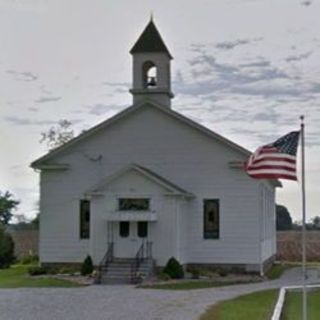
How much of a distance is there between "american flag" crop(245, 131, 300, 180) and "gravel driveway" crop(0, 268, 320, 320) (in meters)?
3.85

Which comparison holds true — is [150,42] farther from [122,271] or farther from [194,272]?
[122,271]

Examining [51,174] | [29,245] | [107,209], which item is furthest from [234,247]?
[29,245]

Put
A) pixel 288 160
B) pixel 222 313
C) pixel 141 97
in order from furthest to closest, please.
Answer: pixel 141 97
pixel 222 313
pixel 288 160

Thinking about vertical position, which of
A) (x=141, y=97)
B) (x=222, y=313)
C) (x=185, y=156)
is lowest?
(x=222, y=313)

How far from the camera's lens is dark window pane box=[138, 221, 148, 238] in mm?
31547

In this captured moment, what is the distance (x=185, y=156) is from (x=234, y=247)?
4061 millimetres

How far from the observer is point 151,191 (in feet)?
103

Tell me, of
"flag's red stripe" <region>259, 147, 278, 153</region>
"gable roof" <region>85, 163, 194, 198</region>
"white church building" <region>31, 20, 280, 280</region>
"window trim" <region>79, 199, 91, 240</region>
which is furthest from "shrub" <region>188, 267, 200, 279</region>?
"flag's red stripe" <region>259, 147, 278, 153</region>

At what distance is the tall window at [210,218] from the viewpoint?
32781 millimetres

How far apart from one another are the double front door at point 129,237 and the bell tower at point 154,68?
5.52 metres

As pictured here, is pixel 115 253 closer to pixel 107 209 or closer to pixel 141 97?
pixel 107 209

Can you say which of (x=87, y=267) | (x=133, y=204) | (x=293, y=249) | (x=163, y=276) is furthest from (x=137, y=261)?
(x=293, y=249)

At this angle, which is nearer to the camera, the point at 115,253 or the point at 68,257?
the point at 115,253

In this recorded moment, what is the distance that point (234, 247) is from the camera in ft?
107
